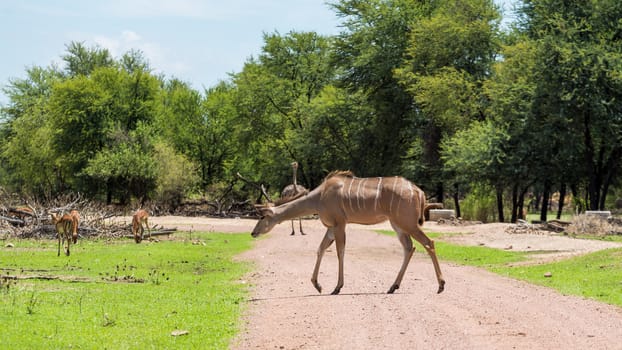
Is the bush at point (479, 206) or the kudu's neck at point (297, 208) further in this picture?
the bush at point (479, 206)

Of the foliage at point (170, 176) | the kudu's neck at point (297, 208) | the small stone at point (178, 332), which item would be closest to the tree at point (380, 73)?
the foliage at point (170, 176)

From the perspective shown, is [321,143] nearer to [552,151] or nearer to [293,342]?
[552,151]

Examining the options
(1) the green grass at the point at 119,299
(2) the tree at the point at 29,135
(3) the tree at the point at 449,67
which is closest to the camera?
(1) the green grass at the point at 119,299

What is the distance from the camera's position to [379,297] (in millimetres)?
14062

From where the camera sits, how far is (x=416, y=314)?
40.1 feet

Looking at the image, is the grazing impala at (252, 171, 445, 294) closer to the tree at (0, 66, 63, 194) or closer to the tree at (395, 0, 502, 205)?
the tree at (395, 0, 502, 205)

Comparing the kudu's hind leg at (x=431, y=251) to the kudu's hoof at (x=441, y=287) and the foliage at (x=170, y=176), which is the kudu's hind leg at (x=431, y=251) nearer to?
the kudu's hoof at (x=441, y=287)

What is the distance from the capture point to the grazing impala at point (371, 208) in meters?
14.9

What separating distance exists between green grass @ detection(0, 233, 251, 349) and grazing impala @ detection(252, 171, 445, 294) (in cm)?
208

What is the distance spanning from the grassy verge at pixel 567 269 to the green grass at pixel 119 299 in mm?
6374

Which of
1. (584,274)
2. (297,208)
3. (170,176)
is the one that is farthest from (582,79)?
(170,176)

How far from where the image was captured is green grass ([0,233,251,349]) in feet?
35.1

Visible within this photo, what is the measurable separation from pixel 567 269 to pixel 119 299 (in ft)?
36.0

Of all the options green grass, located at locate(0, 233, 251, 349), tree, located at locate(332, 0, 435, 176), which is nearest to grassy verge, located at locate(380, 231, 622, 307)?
green grass, located at locate(0, 233, 251, 349)
